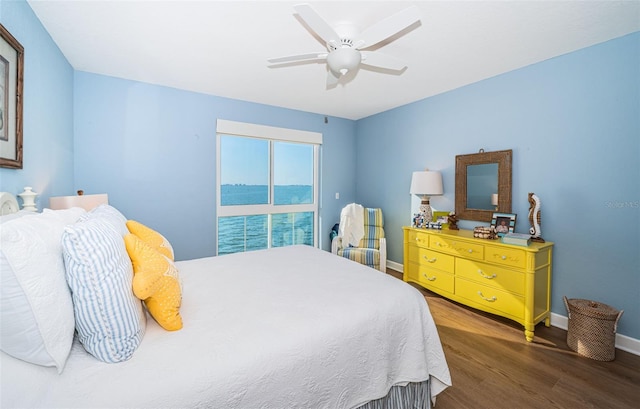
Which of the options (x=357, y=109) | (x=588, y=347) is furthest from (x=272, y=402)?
(x=357, y=109)

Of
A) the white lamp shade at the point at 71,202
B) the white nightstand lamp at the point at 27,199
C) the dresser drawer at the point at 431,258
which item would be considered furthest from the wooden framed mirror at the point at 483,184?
the white nightstand lamp at the point at 27,199

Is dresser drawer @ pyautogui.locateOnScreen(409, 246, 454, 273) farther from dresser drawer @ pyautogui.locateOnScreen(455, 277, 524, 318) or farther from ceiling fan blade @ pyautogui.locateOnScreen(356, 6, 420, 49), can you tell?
ceiling fan blade @ pyautogui.locateOnScreen(356, 6, 420, 49)

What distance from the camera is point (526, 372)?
196cm

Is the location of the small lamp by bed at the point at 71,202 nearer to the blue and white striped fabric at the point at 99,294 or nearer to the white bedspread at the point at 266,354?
the white bedspread at the point at 266,354

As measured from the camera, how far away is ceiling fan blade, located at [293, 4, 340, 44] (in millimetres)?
1506

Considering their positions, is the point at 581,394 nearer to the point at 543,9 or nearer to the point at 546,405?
the point at 546,405

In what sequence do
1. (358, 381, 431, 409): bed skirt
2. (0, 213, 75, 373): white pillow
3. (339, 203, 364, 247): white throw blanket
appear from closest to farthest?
1. (0, 213, 75, 373): white pillow
2. (358, 381, 431, 409): bed skirt
3. (339, 203, 364, 247): white throw blanket

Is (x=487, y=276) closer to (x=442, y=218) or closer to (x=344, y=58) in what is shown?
(x=442, y=218)

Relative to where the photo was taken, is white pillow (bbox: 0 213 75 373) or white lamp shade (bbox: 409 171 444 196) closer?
white pillow (bbox: 0 213 75 373)

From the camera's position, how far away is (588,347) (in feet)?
6.93

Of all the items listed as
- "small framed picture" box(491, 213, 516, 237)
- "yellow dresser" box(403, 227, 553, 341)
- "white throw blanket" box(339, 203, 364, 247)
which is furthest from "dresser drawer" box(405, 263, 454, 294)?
"white throw blanket" box(339, 203, 364, 247)

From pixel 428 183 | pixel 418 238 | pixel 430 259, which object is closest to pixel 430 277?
pixel 430 259

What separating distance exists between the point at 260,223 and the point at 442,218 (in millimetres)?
→ 2605

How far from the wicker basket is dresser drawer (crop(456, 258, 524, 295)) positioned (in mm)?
402
